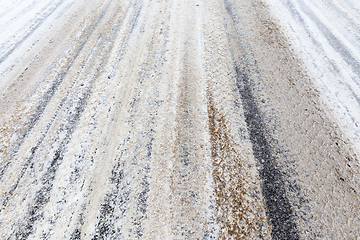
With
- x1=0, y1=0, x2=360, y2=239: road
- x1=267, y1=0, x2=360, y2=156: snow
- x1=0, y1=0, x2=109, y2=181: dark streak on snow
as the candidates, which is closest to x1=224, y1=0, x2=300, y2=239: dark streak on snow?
x1=0, y1=0, x2=360, y2=239: road

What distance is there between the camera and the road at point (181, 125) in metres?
1.65

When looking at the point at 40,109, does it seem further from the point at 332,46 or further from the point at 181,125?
the point at 332,46

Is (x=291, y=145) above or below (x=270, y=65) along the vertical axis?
below

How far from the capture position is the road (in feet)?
5.40

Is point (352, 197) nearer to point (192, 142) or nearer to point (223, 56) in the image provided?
point (192, 142)

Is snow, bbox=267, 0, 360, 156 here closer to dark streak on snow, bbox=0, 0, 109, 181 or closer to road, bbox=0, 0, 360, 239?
road, bbox=0, 0, 360, 239

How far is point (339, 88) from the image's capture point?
248cm

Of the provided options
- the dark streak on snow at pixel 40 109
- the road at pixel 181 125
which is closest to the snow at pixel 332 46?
the road at pixel 181 125

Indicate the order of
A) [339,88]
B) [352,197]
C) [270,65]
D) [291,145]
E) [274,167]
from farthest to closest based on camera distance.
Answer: [270,65] → [339,88] → [291,145] → [274,167] → [352,197]

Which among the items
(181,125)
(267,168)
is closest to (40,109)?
(181,125)

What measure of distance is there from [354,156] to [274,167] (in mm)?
855

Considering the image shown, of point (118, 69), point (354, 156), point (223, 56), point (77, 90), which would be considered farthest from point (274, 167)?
point (77, 90)

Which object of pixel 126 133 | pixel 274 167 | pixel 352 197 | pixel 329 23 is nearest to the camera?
pixel 352 197

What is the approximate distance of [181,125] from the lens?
221 centimetres
